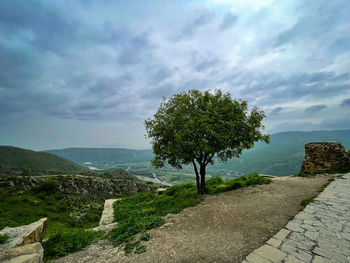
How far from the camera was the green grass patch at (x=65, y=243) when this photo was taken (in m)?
6.17

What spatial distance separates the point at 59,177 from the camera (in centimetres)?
3909

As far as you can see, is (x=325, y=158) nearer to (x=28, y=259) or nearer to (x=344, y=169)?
(x=344, y=169)

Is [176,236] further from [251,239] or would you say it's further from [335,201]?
[335,201]

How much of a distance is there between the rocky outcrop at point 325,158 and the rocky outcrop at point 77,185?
141 feet

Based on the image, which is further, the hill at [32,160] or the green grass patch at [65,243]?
the hill at [32,160]

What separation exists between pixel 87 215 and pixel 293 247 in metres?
31.6

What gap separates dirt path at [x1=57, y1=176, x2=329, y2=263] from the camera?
16.6 ft

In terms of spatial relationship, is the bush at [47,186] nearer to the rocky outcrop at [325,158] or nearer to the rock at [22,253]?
the rock at [22,253]

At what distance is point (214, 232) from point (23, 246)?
24.5ft

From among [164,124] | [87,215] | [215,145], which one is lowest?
[87,215]

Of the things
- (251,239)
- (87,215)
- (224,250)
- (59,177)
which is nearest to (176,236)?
(224,250)

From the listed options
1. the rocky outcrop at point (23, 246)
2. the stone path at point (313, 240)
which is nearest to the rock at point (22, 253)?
the rocky outcrop at point (23, 246)

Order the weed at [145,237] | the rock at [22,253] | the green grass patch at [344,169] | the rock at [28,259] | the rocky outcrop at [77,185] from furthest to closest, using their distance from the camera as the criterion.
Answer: the rocky outcrop at [77,185] → the green grass patch at [344,169] → the weed at [145,237] → the rock at [22,253] → the rock at [28,259]

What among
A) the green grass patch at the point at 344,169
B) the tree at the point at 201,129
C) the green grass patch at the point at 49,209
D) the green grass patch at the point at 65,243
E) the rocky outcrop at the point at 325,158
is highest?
the tree at the point at 201,129
